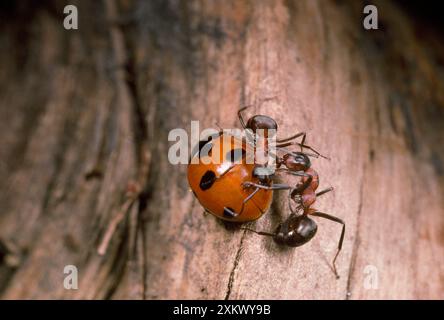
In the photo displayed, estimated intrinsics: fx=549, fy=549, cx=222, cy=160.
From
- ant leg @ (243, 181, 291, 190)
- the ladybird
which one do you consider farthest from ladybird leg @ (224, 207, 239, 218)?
ant leg @ (243, 181, 291, 190)

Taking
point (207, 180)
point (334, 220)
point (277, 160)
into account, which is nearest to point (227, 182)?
point (207, 180)

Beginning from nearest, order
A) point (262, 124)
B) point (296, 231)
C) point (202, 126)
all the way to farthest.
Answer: point (296, 231)
point (262, 124)
point (202, 126)

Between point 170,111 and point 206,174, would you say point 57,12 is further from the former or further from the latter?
point 206,174

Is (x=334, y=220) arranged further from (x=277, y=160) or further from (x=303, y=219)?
(x=277, y=160)

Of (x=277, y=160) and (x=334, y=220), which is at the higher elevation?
(x=277, y=160)

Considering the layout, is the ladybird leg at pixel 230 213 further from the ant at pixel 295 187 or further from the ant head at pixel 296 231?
the ant head at pixel 296 231

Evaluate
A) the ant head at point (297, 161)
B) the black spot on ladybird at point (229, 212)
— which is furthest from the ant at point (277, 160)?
the black spot on ladybird at point (229, 212)
